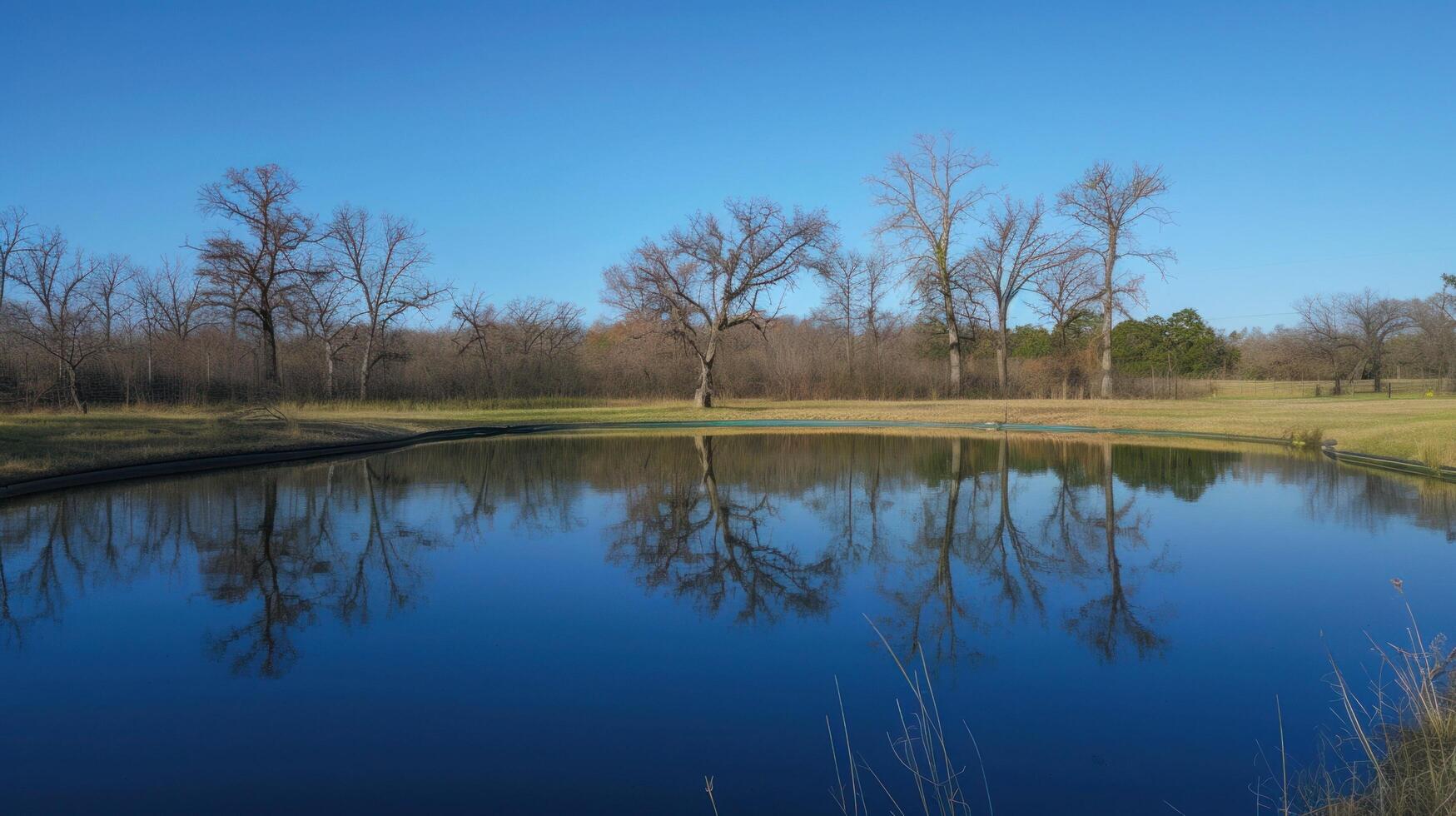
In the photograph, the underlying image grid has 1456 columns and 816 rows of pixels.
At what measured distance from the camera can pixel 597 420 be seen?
92.3ft

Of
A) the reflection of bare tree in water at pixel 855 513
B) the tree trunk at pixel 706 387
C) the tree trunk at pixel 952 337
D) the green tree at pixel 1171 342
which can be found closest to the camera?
the reflection of bare tree in water at pixel 855 513

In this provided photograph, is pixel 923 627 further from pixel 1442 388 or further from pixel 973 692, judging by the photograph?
pixel 1442 388

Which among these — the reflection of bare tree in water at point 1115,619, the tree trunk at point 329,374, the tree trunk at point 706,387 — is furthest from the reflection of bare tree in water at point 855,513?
the tree trunk at point 329,374

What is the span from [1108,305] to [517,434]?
83.9 feet

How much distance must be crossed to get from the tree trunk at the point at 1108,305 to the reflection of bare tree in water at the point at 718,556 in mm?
29703

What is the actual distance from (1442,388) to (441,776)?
165 feet

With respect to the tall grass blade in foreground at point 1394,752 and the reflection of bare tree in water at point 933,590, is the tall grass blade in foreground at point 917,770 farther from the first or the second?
the tall grass blade in foreground at point 1394,752

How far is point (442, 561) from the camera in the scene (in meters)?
7.78

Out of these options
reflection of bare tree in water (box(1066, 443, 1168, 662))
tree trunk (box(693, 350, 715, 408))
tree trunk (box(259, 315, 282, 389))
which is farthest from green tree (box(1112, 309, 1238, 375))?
reflection of bare tree in water (box(1066, 443, 1168, 662))

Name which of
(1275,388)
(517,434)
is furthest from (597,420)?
(1275,388)

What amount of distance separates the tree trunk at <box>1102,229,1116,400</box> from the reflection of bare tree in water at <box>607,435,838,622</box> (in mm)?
29703

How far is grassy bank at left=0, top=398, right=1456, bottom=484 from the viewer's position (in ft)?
45.5

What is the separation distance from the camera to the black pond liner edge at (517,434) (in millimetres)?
12086

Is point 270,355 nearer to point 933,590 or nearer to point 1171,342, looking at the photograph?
point 933,590
